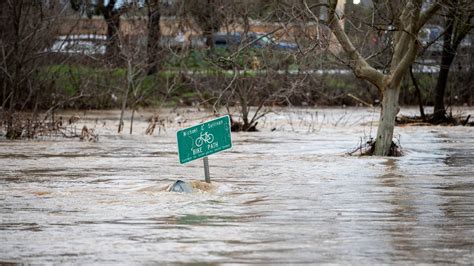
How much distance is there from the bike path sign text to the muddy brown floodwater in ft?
1.87

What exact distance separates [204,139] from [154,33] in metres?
22.0

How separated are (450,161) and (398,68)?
6.53 feet

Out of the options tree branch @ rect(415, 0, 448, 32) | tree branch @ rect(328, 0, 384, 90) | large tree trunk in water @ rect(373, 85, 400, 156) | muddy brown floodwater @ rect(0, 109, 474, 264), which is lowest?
muddy brown floodwater @ rect(0, 109, 474, 264)

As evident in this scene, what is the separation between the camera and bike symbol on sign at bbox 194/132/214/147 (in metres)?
15.8

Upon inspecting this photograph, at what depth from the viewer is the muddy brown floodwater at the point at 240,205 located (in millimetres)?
10805

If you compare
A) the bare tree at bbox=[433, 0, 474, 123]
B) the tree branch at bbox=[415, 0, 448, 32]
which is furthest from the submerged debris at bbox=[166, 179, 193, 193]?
the bare tree at bbox=[433, 0, 474, 123]

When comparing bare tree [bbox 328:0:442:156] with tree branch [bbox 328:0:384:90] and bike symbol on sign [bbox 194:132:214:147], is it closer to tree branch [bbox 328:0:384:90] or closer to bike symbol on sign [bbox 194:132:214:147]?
tree branch [bbox 328:0:384:90]

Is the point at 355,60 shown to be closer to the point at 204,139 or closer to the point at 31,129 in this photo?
the point at 204,139

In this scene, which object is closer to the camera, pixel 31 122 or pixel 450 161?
pixel 450 161

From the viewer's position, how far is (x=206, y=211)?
14023mm

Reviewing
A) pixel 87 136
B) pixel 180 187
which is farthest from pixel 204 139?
pixel 87 136

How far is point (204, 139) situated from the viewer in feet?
52.0

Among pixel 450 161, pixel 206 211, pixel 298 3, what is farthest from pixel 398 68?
pixel 206 211

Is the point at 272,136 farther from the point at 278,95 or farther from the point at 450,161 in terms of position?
the point at 450,161
